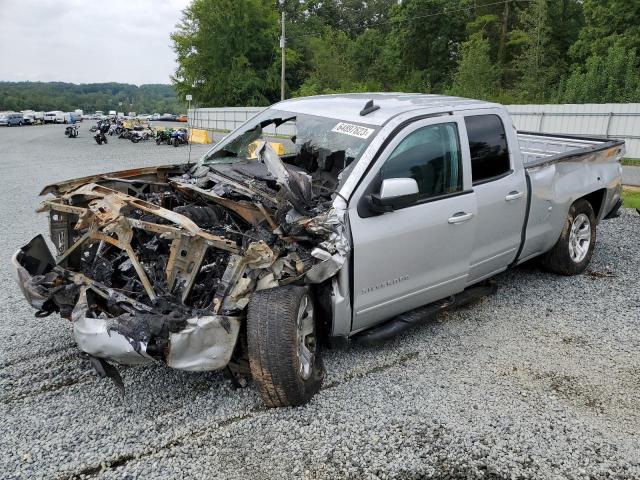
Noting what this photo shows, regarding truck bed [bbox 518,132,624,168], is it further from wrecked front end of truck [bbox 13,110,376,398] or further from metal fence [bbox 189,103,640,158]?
metal fence [bbox 189,103,640,158]

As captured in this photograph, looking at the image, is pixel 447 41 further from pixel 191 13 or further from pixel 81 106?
pixel 81 106

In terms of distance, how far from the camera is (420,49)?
155 ft

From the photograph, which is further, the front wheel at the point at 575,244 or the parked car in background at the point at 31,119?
the parked car in background at the point at 31,119

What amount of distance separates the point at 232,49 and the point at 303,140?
53653mm

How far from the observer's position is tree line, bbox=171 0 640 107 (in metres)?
31.2

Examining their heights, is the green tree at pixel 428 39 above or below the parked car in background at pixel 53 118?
above

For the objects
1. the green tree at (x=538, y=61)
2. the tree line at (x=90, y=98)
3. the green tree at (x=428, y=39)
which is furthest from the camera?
the tree line at (x=90, y=98)

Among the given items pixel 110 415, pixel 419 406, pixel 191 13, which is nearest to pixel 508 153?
pixel 419 406

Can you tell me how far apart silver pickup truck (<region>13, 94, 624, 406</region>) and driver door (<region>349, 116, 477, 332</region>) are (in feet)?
0.04

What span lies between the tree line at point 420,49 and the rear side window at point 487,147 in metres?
23.4

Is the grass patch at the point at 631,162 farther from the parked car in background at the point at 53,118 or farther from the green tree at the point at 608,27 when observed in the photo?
the parked car in background at the point at 53,118

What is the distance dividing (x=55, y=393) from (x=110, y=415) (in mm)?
532

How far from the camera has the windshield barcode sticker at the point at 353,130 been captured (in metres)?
4.07

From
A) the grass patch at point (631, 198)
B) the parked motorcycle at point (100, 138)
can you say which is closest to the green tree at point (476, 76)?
the parked motorcycle at point (100, 138)
